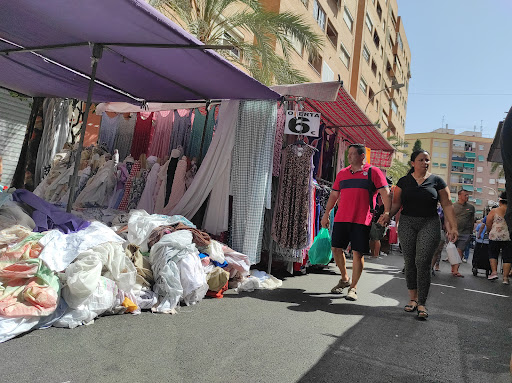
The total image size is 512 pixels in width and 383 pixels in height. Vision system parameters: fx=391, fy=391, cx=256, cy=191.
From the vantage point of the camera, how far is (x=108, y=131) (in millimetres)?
7918

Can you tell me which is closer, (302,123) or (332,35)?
(302,123)

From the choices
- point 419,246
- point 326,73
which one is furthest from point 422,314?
point 326,73

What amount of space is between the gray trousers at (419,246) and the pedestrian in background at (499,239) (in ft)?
16.9

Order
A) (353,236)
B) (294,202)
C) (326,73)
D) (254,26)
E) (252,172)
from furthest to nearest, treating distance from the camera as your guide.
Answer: (326,73) < (254,26) < (294,202) < (252,172) < (353,236)

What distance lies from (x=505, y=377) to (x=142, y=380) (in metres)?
2.53

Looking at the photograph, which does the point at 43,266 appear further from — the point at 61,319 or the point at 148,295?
the point at 148,295

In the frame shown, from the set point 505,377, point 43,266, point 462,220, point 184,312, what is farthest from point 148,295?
point 462,220

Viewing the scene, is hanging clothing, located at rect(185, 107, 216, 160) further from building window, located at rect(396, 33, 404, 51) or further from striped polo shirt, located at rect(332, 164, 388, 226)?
building window, located at rect(396, 33, 404, 51)

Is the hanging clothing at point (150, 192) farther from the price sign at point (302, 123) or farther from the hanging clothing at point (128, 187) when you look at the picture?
the price sign at point (302, 123)

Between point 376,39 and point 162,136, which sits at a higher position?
point 376,39

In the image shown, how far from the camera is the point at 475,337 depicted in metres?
3.82

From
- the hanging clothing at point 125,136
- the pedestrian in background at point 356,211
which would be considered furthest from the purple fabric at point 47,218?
the hanging clothing at point 125,136

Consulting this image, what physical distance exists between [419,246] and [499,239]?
5.57m

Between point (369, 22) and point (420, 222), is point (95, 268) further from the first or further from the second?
point (369, 22)
